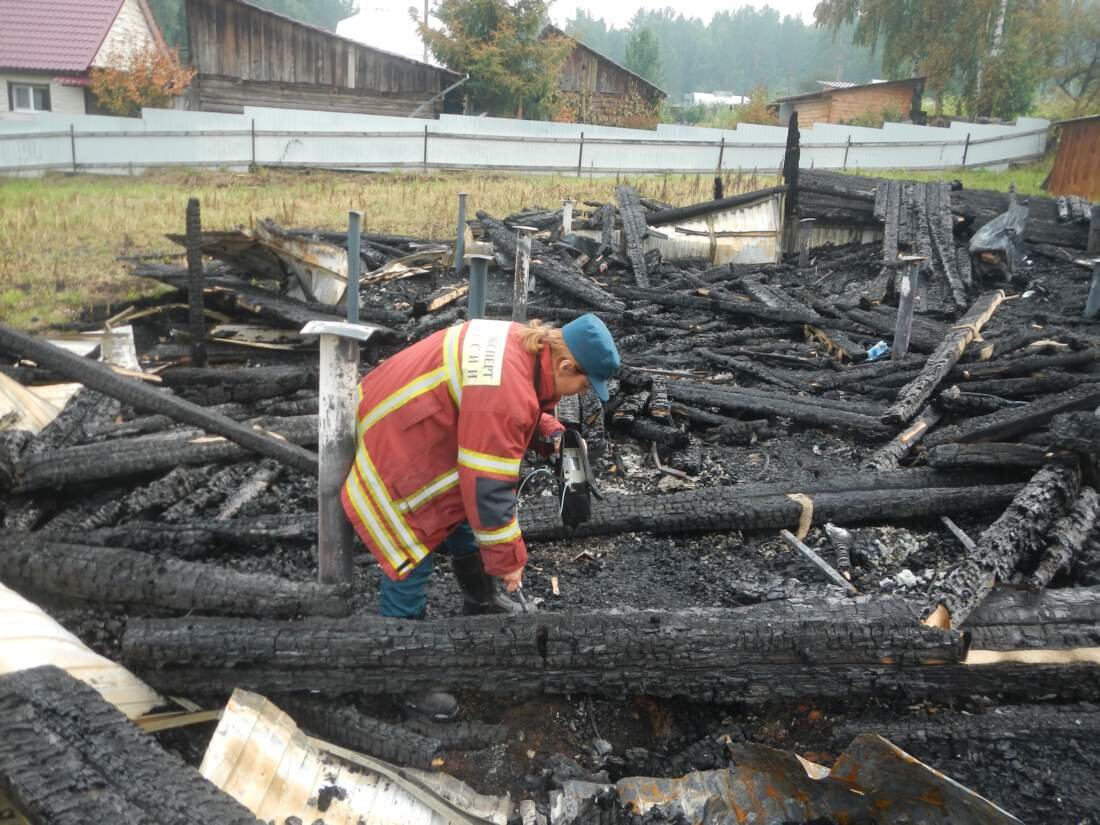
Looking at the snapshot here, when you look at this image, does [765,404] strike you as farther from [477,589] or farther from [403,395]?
[403,395]

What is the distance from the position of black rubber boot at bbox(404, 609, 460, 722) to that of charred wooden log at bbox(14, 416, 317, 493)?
250 centimetres

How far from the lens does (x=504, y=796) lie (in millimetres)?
3061

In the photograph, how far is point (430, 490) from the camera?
330 centimetres

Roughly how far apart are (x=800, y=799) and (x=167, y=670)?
8.23 ft

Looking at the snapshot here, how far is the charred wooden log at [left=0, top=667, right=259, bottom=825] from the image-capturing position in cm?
235

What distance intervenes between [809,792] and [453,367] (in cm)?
205

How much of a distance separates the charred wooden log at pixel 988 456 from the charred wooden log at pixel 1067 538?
57cm

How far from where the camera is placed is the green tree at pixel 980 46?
34000mm

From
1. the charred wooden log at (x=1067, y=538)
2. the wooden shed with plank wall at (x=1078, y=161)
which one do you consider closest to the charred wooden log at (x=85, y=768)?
the charred wooden log at (x=1067, y=538)

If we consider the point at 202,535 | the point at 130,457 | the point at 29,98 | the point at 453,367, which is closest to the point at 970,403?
the point at 453,367

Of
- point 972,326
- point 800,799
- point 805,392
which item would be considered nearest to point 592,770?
point 800,799

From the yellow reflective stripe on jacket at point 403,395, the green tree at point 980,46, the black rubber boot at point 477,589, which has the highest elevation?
the green tree at point 980,46

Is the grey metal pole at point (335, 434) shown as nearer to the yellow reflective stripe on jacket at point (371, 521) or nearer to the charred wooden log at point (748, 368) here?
the yellow reflective stripe on jacket at point (371, 521)

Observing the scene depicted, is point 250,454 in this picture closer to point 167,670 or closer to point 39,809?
point 167,670
